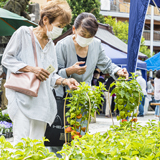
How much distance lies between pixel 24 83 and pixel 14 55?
0.26m

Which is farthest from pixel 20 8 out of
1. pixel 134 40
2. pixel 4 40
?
pixel 134 40

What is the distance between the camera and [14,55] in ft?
7.65

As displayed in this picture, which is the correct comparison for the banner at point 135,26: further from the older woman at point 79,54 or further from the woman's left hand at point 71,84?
the woman's left hand at point 71,84

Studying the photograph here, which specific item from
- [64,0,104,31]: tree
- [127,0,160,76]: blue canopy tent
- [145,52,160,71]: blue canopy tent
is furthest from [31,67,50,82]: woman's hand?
[64,0,104,31]: tree

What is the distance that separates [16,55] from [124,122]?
1.16m

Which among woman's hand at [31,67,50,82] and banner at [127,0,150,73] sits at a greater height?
banner at [127,0,150,73]

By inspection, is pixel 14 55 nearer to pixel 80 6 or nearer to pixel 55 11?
pixel 55 11

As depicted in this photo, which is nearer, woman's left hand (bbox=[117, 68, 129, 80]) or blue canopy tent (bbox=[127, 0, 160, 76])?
woman's left hand (bbox=[117, 68, 129, 80])

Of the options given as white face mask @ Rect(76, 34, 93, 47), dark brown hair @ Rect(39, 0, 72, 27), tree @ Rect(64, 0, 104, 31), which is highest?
tree @ Rect(64, 0, 104, 31)

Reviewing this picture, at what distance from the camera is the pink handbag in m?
2.25

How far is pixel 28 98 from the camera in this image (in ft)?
7.56

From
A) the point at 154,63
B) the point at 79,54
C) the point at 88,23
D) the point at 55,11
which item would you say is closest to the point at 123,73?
the point at 79,54

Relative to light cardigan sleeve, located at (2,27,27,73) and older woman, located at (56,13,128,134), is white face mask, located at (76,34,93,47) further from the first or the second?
light cardigan sleeve, located at (2,27,27,73)

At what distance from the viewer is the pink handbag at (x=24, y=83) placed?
2.25m
